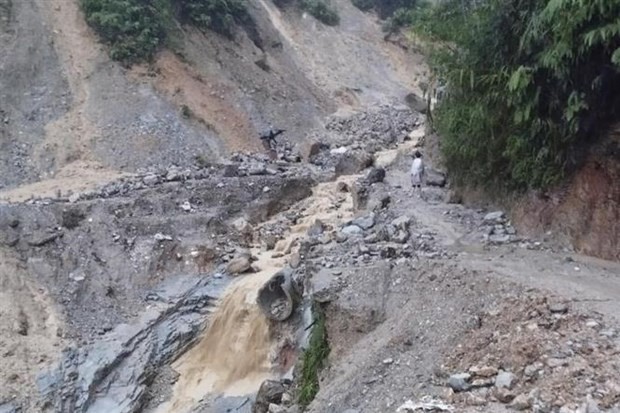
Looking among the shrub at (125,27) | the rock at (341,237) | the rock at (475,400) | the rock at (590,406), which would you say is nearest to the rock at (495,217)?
the rock at (341,237)

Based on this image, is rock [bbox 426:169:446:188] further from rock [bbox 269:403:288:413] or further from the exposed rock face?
rock [bbox 269:403:288:413]

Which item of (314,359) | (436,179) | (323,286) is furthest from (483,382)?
(436,179)

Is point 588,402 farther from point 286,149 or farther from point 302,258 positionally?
point 286,149

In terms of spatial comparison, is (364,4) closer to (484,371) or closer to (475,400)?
(484,371)

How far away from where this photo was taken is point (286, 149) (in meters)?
25.9

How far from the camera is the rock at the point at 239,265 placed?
640 inches

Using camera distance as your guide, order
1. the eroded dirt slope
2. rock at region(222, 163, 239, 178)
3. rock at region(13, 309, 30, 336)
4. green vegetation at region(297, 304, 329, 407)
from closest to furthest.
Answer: green vegetation at region(297, 304, 329, 407), rock at region(13, 309, 30, 336), rock at region(222, 163, 239, 178), the eroded dirt slope

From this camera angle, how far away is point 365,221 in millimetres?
14477

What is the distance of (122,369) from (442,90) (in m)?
8.93

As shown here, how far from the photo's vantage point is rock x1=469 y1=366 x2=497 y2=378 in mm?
7535

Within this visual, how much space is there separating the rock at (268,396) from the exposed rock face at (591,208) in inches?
204

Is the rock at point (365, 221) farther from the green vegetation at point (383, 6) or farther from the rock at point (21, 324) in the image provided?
the green vegetation at point (383, 6)

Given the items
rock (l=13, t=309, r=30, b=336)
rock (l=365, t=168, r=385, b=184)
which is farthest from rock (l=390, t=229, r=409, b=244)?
rock (l=13, t=309, r=30, b=336)

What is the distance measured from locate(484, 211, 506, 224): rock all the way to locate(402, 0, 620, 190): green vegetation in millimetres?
536
